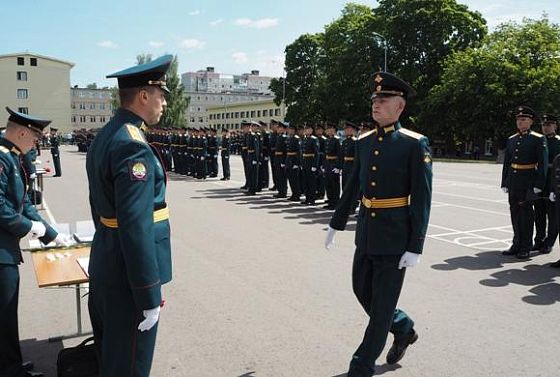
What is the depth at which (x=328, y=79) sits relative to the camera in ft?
159

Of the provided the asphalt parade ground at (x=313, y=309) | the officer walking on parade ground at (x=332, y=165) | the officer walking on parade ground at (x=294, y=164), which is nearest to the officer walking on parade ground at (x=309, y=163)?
the officer walking on parade ground at (x=294, y=164)

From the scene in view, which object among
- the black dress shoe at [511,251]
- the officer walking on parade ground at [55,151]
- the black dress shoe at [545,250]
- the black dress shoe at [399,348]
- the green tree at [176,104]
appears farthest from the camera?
the green tree at [176,104]

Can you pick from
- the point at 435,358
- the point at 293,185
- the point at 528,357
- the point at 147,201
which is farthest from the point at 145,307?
the point at 293,185

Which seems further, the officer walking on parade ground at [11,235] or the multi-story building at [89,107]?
the multi-story building at [89,107]

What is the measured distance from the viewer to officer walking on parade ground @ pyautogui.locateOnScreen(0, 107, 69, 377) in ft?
12.1

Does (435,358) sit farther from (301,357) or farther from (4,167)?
(4,167)

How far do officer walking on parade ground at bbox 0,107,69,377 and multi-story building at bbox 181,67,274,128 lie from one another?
114919mm

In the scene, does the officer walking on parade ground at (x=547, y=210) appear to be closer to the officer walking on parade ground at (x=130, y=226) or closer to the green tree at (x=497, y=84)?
the officer walking on parade ground at (x=130, y=226)

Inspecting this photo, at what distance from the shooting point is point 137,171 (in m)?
2.48

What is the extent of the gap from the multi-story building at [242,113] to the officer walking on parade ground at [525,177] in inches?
3003

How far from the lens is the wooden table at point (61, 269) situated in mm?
3863

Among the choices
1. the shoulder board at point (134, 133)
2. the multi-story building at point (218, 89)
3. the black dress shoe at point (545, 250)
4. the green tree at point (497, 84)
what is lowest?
the black dress shoe at point (545, 250)

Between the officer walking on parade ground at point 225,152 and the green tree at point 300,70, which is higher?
the green tree at point 300,70

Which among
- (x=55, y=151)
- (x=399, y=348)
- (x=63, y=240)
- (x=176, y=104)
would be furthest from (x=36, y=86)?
(x=399, y=348)
